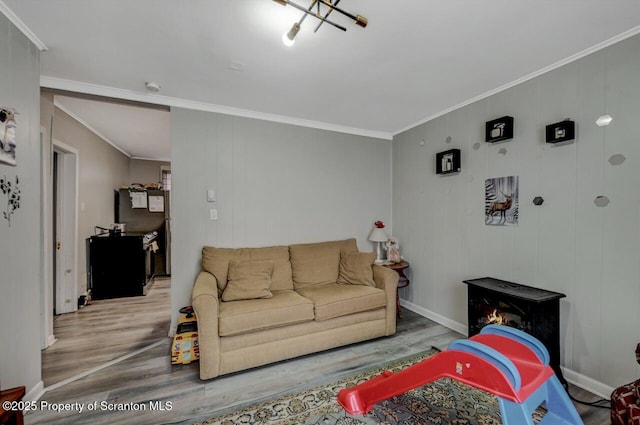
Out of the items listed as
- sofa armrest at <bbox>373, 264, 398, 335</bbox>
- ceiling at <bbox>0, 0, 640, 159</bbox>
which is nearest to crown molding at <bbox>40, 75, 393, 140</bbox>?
ceiling at <bbox>0, 0, 640, 159</bbox>

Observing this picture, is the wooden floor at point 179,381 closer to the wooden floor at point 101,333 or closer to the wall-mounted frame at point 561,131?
the wooden floor at point 101,333

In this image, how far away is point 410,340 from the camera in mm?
2936

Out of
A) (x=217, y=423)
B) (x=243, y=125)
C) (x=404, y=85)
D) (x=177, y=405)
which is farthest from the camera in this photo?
(x=243, y=125)

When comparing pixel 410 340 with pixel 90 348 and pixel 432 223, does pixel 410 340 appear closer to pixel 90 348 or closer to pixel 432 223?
pixel 432 223

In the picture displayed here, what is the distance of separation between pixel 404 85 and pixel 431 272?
220 centimetres

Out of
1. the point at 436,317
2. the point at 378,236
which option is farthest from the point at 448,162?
the point at 436,317

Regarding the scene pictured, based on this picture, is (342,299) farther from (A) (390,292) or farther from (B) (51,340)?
(B) (51,340)

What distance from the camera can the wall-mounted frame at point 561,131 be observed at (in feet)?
7.18

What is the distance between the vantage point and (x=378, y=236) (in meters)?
3.87

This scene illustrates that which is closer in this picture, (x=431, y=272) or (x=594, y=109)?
(x=594, y=109)

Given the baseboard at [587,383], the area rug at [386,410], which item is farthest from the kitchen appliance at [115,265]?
the baseboard at [587,383]

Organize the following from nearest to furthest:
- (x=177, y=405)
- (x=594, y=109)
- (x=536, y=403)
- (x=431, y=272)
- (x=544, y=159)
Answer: (x=536, y=403) → (x=177, y=405) → (x=594, y=109) → (x=544, y=159) → (x=431, y=272)

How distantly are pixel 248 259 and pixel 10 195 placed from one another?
72.2 inches

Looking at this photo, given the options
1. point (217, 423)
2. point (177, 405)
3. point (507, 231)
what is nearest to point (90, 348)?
point (177, 405)
